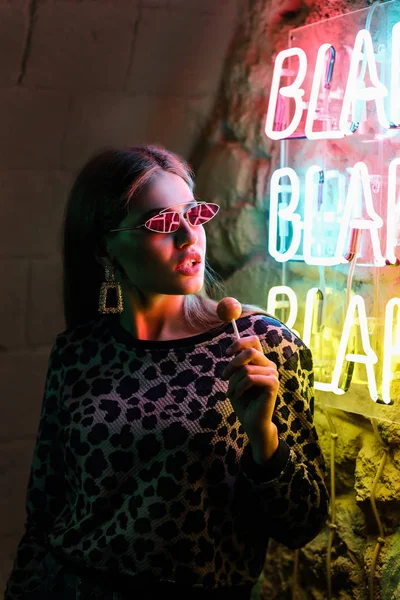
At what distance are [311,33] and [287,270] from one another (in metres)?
0.63

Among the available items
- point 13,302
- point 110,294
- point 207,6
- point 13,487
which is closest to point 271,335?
point 110,294

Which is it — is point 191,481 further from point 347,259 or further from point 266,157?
point 266,157

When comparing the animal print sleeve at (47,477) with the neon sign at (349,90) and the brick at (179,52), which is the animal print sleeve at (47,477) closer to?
the neon sign at (349,90)

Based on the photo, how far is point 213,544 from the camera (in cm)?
138

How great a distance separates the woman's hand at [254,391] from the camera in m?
1.20

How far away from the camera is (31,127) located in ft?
6.80

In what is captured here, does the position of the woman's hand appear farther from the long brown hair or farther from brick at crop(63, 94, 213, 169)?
brick at crop(63, 94, 213, 169)

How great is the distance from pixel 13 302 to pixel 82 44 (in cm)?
72

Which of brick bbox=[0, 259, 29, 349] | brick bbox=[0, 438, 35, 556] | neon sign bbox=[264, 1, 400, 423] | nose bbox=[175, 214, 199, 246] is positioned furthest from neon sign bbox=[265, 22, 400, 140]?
brick bbox=[0, 438, 35, 556]

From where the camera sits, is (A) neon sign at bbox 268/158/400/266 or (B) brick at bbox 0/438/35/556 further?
(B) brick at bbox 0/438/35/556

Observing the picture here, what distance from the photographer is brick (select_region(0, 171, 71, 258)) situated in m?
2.08

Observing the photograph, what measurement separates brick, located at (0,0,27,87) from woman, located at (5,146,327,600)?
0.56m

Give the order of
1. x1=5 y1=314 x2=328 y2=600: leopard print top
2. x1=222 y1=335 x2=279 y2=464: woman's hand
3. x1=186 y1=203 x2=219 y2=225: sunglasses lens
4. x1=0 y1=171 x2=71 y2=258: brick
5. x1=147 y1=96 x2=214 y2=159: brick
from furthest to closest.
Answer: x1=147 y1=96 x2=214 y2=159: brick < x1=0 y1=171 x2=71 y2=258: brick < x1=186 y1=203 x2=219 y2=225: sunglasses lens < x1=5 y1=314 x2=328 y2=600: leopard print top < x1=222 y1=335 x2=279 y2=464: woman's hand

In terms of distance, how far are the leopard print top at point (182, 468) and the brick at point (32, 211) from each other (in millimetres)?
651
